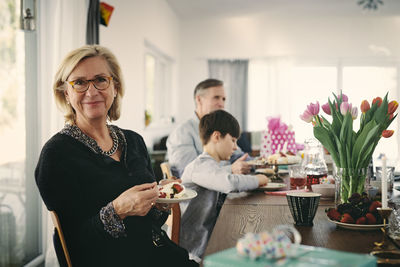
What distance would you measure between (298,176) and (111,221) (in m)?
1.03

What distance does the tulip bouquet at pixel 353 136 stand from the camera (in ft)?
5.54

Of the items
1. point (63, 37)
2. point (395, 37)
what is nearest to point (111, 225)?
point (63, 37)

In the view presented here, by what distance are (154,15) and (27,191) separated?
3517 millimetres

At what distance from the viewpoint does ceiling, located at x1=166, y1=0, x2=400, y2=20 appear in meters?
6.69

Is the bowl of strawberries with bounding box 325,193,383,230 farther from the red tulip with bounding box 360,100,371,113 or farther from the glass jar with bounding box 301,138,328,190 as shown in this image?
the glass jar with bounding box 301,138,328,190

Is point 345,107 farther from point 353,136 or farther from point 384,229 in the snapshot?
point 384,229

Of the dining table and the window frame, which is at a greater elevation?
the window frame

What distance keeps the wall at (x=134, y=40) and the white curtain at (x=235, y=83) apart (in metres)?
1.67

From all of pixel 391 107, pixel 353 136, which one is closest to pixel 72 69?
pixel 353 136

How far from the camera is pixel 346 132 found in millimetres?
1725

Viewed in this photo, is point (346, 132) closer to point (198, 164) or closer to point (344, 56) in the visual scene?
point (198, 164)

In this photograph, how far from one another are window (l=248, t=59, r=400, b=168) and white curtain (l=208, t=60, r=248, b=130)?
0.12 m

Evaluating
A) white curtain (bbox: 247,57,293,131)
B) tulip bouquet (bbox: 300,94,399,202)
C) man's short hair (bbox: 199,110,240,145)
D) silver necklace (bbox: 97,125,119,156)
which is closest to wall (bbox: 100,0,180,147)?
man's short hair (bbox: 199,110,240,145)

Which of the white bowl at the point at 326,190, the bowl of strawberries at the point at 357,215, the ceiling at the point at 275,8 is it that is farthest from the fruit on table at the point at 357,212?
the ceiling at the point at 275,8
